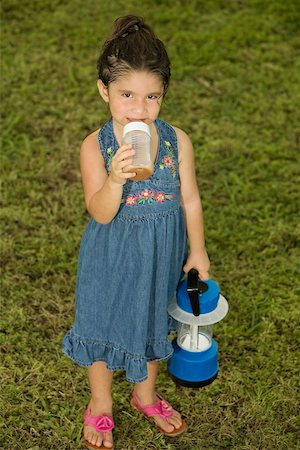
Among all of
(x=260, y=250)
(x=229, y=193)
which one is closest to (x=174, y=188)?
(x=260, y=250)

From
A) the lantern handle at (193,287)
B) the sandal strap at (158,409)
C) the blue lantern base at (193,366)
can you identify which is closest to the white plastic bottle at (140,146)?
the lantern handle at (193,287)

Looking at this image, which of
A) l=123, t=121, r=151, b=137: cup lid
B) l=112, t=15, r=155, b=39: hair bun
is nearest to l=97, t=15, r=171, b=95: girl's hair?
l=112, t=15, r=155, b=39: hair bun

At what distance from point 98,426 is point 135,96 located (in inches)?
53.1

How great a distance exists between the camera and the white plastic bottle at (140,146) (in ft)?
8.32

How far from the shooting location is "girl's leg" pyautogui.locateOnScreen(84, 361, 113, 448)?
10.4 ft

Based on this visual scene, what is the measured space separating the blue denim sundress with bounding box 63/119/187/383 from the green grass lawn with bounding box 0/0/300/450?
1.57ft

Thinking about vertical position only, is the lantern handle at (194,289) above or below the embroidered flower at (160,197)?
below

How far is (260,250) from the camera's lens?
429cm

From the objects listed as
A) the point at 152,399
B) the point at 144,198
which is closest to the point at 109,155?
the point at 144,198

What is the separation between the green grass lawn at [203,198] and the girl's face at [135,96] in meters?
1.34

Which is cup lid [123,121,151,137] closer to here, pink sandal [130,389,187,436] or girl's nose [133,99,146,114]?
girl's nose [133,99,146,114]

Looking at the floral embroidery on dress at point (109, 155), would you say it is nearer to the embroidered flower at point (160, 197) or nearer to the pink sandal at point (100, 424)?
the embroidered flower at point (160, 197)

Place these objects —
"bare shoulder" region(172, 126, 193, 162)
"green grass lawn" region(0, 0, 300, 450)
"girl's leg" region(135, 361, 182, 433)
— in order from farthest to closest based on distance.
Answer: "green grass lawn" region(0, 0, 300, 450) < "girl's leg" region(135, 361, 182, 433) < "bare shoulder" region(172, 126, 193, 162)

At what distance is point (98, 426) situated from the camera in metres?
3.26
